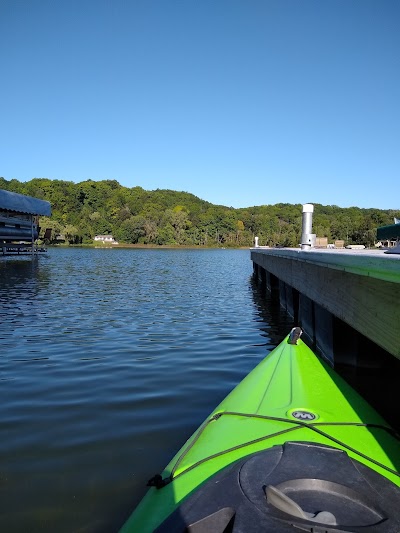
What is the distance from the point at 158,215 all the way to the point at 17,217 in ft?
345

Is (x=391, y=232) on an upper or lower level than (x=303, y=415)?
upper

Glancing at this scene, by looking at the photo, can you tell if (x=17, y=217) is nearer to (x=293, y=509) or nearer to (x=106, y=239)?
(x=293, y=509)

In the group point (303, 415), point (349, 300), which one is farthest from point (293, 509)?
point (349, 300)

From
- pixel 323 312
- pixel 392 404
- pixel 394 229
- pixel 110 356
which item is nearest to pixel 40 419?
pixel 110 356

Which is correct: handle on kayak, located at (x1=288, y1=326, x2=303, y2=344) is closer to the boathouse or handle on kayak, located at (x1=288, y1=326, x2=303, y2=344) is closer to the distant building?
the boathouse

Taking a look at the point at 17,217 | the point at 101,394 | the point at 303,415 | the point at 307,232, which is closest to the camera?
the point at 303,415

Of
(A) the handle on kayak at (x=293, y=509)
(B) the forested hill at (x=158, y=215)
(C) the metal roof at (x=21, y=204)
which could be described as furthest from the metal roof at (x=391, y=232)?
(B) the forested hill at (x=158, y=215)

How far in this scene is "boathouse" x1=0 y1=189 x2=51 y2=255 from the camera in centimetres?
3102

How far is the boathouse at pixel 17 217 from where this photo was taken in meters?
31.0

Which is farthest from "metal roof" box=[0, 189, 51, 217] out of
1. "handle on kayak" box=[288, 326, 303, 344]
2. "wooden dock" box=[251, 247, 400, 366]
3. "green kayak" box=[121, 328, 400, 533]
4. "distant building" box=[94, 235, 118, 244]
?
"distant building" box=[94, 235, 118, 244]

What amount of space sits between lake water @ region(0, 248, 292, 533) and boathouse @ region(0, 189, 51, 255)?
21.8m

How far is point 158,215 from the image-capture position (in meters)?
140

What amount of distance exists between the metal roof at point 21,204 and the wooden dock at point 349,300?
27.5 m

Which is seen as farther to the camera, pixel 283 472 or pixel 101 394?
pixel 101 394
